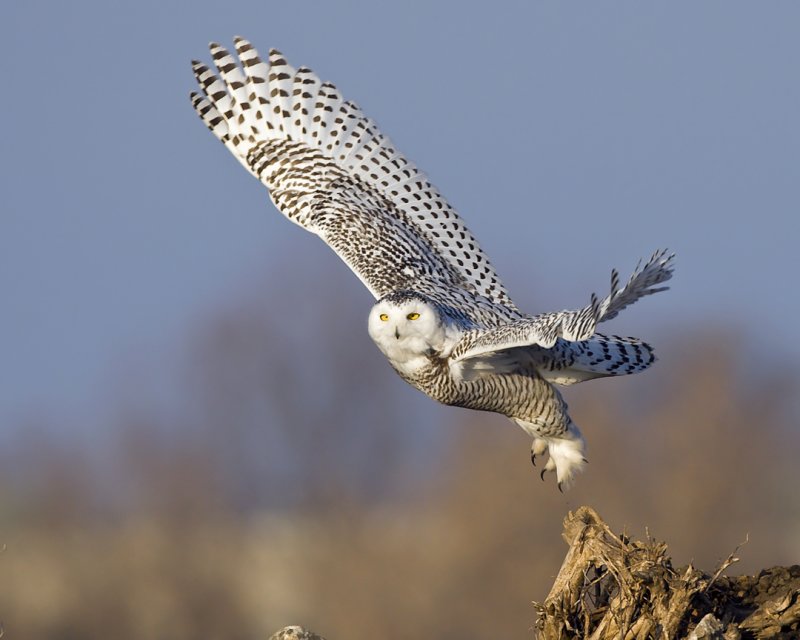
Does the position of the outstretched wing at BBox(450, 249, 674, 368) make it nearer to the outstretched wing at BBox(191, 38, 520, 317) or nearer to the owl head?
the owl head

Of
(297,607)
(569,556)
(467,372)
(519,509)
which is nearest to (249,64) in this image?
(467,372)

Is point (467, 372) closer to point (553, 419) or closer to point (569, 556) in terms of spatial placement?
point (553, 419)

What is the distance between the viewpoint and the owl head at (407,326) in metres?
9.88

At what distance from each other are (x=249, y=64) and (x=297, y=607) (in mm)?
18674

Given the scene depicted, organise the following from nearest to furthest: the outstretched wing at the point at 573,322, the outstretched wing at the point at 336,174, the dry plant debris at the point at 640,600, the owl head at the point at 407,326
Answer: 1. the dry plant debris at the point at 640,600
2. the outstretched wing at the point at 573,322
3. the owl head at the point at 407,326
4. the outstretched wing at the point at 336,174

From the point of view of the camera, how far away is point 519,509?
2714 cm

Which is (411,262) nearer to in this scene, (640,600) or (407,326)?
(407,326)

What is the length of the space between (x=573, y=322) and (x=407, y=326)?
1.24 metres

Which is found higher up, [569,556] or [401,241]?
[401,241]

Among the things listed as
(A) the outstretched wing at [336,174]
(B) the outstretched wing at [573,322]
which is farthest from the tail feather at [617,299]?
(A) the outstretched wing at [336,174]

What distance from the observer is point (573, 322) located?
8.93 m

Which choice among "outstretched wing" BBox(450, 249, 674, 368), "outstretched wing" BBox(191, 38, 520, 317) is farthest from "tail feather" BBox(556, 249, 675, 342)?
"outstretched wing" BBox(191, 38, 520, 317)

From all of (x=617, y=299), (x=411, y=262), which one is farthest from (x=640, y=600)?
(x=411, y=262)

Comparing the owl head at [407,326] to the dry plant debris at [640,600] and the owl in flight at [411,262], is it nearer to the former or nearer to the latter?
the owl in flight at [411,262]
